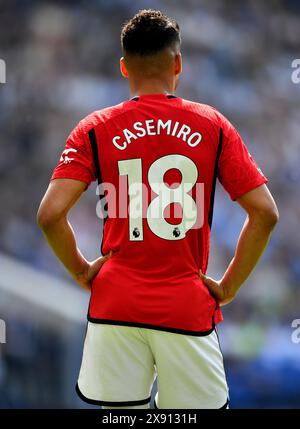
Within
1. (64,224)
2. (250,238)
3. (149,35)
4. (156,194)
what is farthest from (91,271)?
(149,35)

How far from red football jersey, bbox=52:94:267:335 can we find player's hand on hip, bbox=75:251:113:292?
36mm

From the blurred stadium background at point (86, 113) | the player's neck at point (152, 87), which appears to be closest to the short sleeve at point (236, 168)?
the player's neck at point (152, 87)

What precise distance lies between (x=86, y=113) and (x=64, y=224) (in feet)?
7.40

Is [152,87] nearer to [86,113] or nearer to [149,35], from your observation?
[149,35]

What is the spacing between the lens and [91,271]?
4.42 ft

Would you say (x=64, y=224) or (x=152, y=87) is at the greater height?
(x=152, y=87)

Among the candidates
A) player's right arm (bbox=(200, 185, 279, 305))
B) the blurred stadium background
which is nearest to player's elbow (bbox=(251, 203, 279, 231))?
player's right arm (bbox=(200, 185, 279, 305))

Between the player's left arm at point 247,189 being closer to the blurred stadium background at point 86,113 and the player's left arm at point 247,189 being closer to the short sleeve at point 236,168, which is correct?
the short sleeve at point 236,168

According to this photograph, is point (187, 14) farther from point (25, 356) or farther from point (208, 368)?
point (208, 368)

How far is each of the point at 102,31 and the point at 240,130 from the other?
0.97 metres

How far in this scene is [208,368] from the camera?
1276 millimetres

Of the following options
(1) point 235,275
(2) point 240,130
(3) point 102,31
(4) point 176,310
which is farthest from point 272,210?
(3) point 102,31

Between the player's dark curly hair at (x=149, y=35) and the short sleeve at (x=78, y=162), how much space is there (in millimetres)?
212

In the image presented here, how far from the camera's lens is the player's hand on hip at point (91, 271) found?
1329 millimetres
